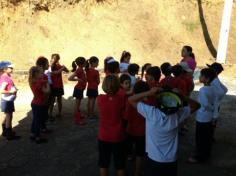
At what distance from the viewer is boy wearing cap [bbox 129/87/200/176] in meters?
5.88

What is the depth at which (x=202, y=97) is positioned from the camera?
8422 mm

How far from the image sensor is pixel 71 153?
9.22m

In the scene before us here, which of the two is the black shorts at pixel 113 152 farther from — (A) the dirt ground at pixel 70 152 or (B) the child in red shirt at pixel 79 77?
(B) the child in red shirt at pixel 79 77

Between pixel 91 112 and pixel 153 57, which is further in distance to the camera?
pixel 153 57

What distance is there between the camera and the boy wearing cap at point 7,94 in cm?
956

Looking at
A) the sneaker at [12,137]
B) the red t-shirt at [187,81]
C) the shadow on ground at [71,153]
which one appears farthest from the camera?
the sneaker at [12,137]

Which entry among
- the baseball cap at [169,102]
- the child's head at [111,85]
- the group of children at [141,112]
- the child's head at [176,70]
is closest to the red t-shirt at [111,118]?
the group of children at [141,112]

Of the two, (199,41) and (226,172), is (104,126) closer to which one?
(226,172)

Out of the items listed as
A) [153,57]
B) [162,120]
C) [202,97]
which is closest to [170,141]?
[162,120]

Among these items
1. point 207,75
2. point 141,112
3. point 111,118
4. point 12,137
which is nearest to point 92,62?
point 12,137

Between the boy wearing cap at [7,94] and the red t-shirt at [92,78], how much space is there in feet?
7.30

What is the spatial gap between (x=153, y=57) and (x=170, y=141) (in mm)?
17766

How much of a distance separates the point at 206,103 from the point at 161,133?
2.73 m

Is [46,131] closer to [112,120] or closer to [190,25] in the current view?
[112,120]
